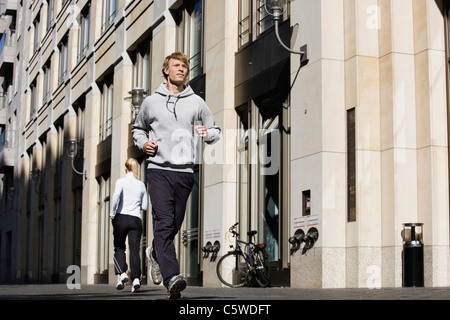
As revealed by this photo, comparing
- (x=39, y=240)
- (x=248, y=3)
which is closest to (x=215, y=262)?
(x=248, y=3)

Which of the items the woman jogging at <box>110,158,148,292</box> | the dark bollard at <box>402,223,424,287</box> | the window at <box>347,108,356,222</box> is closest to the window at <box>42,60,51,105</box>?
the woman jogging at <box>110,158,148,292</box>

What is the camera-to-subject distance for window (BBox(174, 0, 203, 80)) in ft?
61.1

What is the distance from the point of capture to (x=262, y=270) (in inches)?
549

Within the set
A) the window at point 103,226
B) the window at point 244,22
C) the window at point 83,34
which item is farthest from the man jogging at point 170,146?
the window at point 83,34

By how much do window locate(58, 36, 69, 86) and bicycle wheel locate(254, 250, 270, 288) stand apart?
21368 millimetres

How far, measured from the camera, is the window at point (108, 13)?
26394mm

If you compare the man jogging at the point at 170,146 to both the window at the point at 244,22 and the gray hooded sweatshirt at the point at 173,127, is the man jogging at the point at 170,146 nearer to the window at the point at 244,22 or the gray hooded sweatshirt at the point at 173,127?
the gray hooded sweatshirt at the point at 173,127

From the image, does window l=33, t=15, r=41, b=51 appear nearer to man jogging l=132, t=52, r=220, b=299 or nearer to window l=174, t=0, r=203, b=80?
window l=174, t=0, r=203, b=80

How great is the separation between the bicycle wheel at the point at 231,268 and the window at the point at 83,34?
652 inches

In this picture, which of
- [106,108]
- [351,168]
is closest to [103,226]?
[106,108]

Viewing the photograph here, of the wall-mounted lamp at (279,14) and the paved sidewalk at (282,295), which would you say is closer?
the paved sidewalk at (282,295)

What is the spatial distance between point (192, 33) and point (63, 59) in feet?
56.0

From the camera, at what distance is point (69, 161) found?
3089 cm
